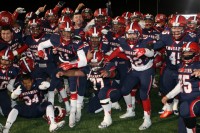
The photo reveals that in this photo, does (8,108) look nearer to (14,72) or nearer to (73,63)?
(14,72)

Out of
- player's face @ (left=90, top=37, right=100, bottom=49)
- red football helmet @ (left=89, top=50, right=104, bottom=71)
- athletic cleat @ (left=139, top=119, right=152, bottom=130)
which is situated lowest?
athletic cleat @ (left=139, top=119, right=152, bottom=130)

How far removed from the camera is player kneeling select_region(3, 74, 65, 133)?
6.29 m

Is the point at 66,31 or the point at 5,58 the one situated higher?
the point at 66,31

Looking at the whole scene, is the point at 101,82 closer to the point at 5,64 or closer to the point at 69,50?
the point at 69,50

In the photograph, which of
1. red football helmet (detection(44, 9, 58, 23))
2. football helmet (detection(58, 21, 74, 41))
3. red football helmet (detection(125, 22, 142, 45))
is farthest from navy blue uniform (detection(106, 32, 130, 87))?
red football helmet (detection(44, 9, 58, 23))

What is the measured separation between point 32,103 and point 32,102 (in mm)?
20

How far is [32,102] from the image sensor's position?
6.55 meters

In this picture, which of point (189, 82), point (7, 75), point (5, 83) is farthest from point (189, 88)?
point (5, 83)

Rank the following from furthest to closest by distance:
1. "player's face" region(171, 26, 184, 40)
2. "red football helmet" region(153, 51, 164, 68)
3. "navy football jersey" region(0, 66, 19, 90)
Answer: "red football helmet" region(153, 51, 164, 68), "navy football jersey" region(0, 66, 19, 90), "player's face" region(171, 26, 184, 40)

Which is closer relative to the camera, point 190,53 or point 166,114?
point 190,53

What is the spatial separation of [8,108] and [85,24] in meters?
4.06

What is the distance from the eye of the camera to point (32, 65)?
24.5ft

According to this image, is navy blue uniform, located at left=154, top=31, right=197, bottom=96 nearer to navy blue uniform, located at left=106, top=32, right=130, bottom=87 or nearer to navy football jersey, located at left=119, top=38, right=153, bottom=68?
navy football jersey, located at left=119, top=38, right=153, bottom=68

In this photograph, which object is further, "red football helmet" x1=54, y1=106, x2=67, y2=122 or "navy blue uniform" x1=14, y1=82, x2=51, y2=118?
"red football helmet" x1=54, y1=106, x2=67, y2=122
